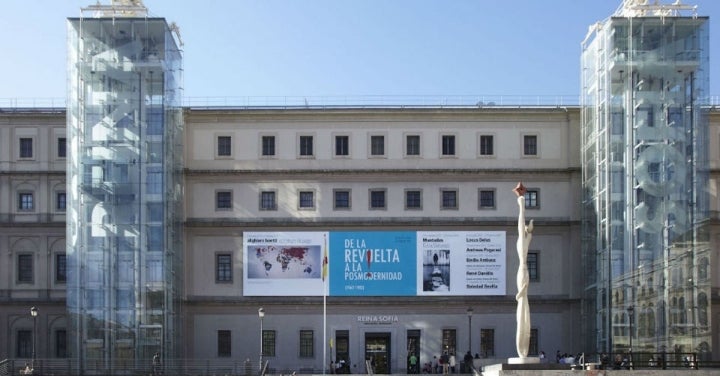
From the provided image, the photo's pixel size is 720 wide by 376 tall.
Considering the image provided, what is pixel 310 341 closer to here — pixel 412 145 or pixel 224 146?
pixel 224 146

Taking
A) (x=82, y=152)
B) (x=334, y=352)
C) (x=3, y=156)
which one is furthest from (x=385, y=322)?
(x=3, y=156)

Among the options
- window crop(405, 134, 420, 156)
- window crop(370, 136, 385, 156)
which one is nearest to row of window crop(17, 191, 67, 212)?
window crop(370, 136, 385, 156)

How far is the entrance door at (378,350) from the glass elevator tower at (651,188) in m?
10.9

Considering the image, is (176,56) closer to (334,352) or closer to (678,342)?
(334,352)

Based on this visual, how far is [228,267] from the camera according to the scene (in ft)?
218

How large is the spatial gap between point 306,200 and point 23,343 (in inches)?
693

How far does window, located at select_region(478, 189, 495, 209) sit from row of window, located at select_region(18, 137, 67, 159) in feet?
76.7

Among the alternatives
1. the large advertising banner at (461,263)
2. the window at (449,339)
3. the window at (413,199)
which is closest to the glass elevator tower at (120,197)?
the window at (413,199)

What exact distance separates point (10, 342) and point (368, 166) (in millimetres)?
22087

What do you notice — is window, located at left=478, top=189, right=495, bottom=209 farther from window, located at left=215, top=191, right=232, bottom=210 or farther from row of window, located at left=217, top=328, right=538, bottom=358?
window, located at left=215, top=191, right=232, bottom=210

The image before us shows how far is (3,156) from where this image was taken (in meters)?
67.0

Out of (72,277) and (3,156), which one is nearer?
(72,277)

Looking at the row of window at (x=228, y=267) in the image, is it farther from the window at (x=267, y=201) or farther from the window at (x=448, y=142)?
the window at (x=448, y=142)

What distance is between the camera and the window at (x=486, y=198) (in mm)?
66188
